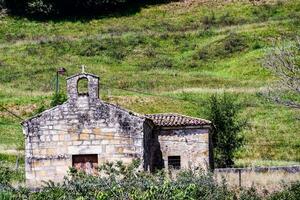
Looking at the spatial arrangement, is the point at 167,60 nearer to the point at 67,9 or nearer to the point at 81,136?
the point at 67,9

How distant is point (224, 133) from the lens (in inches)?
1628

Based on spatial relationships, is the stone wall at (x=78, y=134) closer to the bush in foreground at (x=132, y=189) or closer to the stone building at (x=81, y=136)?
the stone building at (x=81, y=136)

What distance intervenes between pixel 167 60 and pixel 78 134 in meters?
33.1

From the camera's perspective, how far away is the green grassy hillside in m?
48.7

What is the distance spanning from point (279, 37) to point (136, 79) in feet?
47.0

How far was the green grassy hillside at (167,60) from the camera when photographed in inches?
1917

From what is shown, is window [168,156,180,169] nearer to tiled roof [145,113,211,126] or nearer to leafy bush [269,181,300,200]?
tiled roof [145,113,211,126]

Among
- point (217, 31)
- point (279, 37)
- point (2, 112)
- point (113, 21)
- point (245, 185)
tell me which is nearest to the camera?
point (245, 185)

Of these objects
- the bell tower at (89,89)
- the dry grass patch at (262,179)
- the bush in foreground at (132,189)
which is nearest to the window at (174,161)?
the bell tower at (89,89)

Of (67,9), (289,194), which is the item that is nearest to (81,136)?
(289,194)

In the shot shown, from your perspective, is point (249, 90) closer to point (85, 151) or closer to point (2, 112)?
point (2, 112)

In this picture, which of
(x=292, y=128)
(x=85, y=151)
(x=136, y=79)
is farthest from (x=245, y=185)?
(x=136, y=79)

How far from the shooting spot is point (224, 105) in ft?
139

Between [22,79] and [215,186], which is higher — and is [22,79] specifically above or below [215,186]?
above
